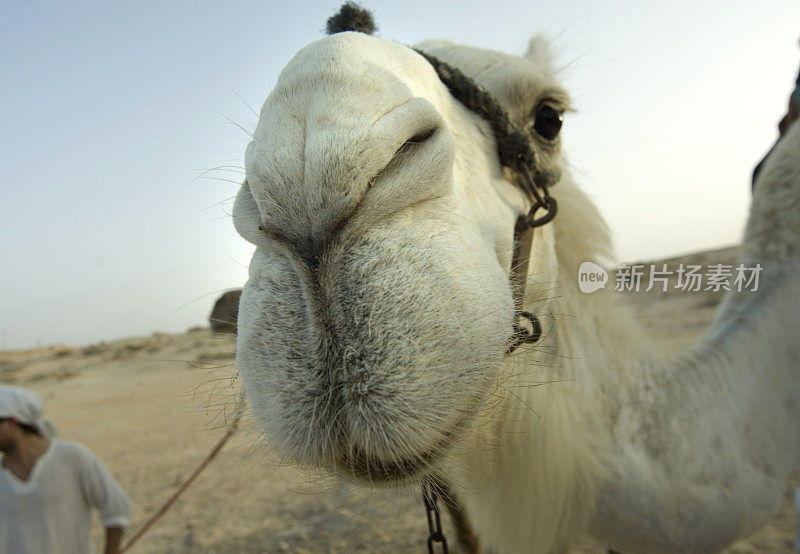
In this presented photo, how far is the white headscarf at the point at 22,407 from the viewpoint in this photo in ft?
8.59

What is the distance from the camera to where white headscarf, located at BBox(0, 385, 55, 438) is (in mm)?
2619

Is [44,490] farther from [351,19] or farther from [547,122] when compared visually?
[547,122]

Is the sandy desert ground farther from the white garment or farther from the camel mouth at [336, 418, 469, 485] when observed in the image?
the white garment

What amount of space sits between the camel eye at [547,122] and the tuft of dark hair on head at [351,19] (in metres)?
0.68

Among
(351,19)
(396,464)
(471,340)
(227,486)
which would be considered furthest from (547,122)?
(227,486)

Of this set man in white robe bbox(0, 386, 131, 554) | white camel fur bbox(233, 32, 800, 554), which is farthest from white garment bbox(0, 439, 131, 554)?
white camel fur bbox(233, 32, 800, 554)

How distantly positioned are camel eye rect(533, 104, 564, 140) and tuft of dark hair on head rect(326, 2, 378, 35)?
675mm

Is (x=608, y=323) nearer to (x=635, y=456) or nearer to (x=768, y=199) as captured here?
(x=635, y=456)

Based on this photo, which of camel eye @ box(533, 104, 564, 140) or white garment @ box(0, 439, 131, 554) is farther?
white garment @ box(0, 439, 131, 554)

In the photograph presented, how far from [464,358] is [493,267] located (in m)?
0.25

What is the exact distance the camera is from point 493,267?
3.35 feet

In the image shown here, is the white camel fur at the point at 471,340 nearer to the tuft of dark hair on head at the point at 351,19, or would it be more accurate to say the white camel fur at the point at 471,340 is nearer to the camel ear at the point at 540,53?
the camel ear at the point at 540,53

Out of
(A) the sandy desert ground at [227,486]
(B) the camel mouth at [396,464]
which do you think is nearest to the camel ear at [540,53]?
(A) the sandy desert ground at [227,486]

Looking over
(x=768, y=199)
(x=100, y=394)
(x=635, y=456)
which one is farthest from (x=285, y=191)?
(x=100, y=394)
